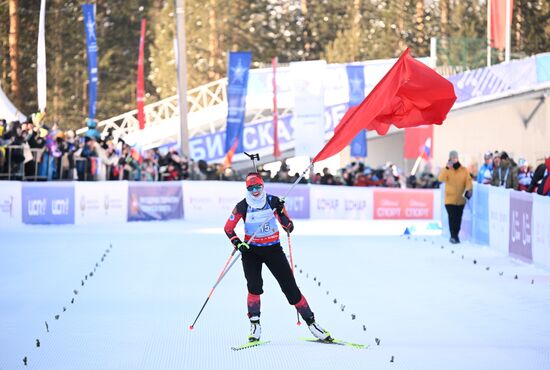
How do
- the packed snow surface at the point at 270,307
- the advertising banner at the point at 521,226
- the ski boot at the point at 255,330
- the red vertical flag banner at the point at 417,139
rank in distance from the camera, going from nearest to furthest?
the packed snow surface at the point at 270,307, the ski boot at the point at 255,330, the advertising banner at the point at 521,226, the red vertical flag banner at the point at 417,139

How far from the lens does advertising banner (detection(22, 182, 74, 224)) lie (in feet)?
95.1

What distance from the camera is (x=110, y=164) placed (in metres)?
31.7

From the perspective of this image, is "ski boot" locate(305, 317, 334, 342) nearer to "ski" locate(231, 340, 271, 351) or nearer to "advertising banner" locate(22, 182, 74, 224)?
"ski" locate(231, 340, 271, 351)

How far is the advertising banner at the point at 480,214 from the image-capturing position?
23734 mm

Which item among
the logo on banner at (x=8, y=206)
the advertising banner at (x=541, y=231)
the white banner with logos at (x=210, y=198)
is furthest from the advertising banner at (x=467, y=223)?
the logo on banner at (x=8, y=206)

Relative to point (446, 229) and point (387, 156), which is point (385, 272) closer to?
point (446, 229)

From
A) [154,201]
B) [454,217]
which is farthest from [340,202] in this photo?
[454,217]

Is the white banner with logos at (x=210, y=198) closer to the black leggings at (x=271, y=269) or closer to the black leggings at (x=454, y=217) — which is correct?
the black leggings at (x=454, y=217)

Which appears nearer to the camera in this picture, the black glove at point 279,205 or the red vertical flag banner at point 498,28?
the black glove at point 279,205

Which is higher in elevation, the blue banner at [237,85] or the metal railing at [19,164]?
the blue banner at [237,85]

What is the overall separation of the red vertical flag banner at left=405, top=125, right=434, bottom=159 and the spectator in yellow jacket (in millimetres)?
26196

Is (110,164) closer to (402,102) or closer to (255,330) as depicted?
(402,102)

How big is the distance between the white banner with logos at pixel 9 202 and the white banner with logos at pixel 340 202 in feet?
28.9

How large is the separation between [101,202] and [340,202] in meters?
7.12
